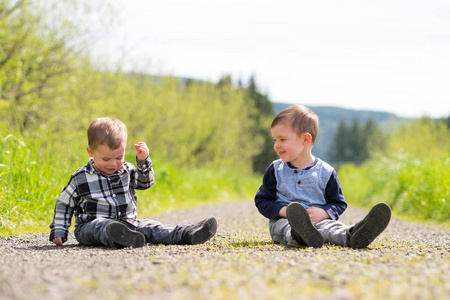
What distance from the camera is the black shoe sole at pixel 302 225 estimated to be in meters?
3.54

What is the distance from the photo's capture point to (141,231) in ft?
13.9

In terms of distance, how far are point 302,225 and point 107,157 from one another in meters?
1.80

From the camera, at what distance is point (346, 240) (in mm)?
3811

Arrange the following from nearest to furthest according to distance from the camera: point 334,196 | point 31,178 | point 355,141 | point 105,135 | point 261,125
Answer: point 105,135, point 334,196, point 31,178, point 261,125, point 355,141

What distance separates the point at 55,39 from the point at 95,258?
33.7ft

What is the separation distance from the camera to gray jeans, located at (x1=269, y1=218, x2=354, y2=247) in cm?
385

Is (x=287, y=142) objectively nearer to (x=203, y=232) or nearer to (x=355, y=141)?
(x=203, y=232)

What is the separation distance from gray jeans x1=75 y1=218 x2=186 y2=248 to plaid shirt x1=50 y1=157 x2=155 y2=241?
0.11 m

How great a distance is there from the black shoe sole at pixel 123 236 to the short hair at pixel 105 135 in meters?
0.72

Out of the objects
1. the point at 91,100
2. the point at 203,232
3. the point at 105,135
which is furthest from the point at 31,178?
the point at 91,100

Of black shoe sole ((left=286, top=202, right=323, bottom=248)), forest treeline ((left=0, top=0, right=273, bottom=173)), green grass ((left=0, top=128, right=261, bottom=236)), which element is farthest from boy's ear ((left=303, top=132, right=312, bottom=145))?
forest treeline ((left=0, top=0, right=273, bottom=173))

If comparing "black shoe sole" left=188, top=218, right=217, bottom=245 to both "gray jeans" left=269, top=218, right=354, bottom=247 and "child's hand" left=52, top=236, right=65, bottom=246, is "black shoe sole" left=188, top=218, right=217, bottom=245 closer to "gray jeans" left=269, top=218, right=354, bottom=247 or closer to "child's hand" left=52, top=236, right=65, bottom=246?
"gray jeans" left=269, top=218, right=354, bottom=247

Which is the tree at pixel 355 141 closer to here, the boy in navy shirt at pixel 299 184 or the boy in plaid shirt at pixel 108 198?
the boy in navy shirt at pixel 299 184

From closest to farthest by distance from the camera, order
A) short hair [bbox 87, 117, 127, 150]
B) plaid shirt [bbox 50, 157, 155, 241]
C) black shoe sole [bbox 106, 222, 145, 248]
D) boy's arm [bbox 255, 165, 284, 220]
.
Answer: black shoe sole [bbox 106, 222, 145, 248]
short hair [bbox 87, 117, 127, 150]
plaid shirt [bbox 50, 157, 155, 241]
boy's arm [bbox 255, 165, 284, 220]
